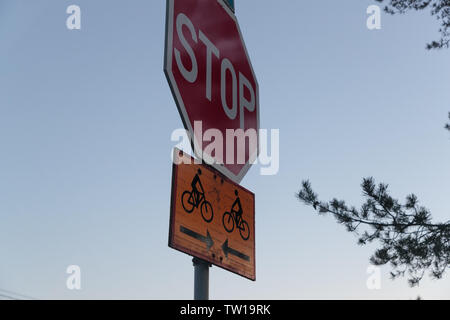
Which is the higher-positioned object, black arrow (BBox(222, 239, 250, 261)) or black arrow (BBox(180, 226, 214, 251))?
black arrow (BBox(180, 226, 214, 251))

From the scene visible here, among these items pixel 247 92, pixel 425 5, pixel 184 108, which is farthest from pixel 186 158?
pixel 425 5

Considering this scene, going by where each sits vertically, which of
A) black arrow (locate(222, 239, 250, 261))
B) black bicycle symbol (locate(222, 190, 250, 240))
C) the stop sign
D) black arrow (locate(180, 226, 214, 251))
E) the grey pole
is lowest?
the grey pole

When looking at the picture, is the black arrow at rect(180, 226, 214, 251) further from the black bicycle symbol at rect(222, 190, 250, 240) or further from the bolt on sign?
the black bicycle symbol at rect(222, 190, 250, 240)

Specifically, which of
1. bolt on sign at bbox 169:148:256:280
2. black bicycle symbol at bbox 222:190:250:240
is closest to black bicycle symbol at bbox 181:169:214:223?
bolt on sign at bbox 169:148:256:280

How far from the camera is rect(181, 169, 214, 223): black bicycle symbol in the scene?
2133 mm

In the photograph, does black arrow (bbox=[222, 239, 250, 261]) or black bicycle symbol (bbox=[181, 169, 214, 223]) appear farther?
black arrow (bbox=[222, 239, 250, 261])

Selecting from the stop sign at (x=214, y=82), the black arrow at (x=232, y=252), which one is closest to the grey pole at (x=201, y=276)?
the black arrow at (x=232, y=252)

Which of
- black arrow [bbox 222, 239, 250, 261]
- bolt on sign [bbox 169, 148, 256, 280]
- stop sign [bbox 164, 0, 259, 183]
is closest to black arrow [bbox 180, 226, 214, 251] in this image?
bolt on sign [bbox 169, 148, 256, 280]

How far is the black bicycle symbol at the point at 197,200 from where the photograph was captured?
213cm

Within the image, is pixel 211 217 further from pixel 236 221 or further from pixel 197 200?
pixel 236 221

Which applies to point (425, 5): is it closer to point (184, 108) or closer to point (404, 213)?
point (404, 213)

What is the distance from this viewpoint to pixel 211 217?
226cm

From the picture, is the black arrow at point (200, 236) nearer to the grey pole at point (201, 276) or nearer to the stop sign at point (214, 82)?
the grey pole at point (201, 276)
